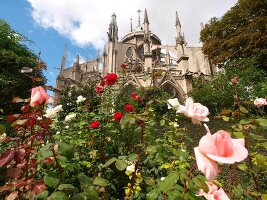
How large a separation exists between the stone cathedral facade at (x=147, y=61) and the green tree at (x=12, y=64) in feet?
13.1

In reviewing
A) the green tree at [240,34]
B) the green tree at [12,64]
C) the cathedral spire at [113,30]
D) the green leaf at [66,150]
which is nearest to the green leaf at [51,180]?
the green leaf at [66,150]

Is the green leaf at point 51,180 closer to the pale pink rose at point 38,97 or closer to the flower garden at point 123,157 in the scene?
the flower garden at point 123,157

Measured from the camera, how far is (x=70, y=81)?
30.1 metres

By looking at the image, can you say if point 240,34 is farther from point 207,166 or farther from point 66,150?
point 207,166

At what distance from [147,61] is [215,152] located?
24.0m

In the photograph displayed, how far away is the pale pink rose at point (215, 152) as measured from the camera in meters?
0.86

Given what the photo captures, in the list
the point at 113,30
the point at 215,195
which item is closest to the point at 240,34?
the point at 113,30

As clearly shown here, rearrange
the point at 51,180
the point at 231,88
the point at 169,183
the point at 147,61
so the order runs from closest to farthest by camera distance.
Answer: the point at 169,183, the point at 51,180, the point at 231,88, the point at 147,61

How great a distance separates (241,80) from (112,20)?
19.4 metres

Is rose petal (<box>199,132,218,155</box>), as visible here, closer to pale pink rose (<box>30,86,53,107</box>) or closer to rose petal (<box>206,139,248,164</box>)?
rose petal (<box>206,139,248,164</box>)

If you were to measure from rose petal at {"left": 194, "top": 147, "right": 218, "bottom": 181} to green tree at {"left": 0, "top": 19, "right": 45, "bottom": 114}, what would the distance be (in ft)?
56.3

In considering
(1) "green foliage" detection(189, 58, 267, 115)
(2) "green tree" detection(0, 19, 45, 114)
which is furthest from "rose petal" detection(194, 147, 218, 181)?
(2) "green tree" detection(0, 19, 45, 114)

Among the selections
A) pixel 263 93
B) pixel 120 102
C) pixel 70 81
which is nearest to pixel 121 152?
pixel 120 102

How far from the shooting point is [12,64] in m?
18.7
